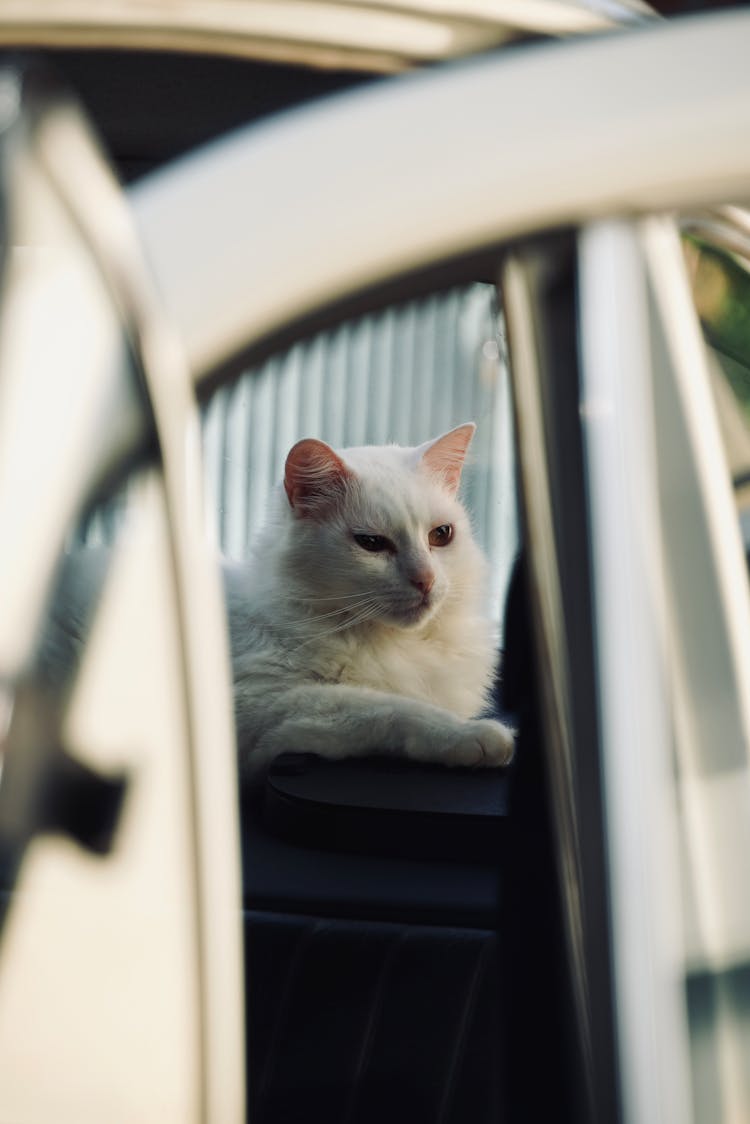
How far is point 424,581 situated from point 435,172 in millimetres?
1380

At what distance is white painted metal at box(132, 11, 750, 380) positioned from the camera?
633mm

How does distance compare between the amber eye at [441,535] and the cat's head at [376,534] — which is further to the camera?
the amber eye at [441,535]

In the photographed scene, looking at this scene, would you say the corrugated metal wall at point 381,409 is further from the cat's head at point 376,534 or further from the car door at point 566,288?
the car door at point 566,288

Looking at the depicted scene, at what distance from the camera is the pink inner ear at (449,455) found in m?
2.21

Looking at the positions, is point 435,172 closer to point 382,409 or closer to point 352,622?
point 352,622

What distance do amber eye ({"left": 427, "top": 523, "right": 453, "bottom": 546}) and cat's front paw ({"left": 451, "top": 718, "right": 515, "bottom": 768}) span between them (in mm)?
543

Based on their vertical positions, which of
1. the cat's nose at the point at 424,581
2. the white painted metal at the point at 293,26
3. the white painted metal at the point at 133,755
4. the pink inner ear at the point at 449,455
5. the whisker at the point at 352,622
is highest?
the pink inner ear at the point at 449,455

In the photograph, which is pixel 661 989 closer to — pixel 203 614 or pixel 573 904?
pixel 573 904

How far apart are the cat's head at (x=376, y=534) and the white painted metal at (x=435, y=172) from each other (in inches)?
53.0

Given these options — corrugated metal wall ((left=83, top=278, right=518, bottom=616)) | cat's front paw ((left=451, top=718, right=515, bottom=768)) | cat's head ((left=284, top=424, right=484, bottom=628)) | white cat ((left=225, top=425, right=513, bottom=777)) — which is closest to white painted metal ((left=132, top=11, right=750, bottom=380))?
cat's front paw ((left=451, top=718, right=515, bottom=768))

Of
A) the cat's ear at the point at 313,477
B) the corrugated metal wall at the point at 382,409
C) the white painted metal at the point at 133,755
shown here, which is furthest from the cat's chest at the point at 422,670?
the white painted metal at the point at 133,755

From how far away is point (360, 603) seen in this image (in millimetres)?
2031

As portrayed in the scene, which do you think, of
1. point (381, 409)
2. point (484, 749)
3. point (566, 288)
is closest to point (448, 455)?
point (484, 749)

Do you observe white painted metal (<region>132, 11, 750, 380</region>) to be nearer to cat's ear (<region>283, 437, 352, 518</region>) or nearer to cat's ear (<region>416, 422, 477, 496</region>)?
cat's ear (<region>283, 437, 352, 518</region>)
